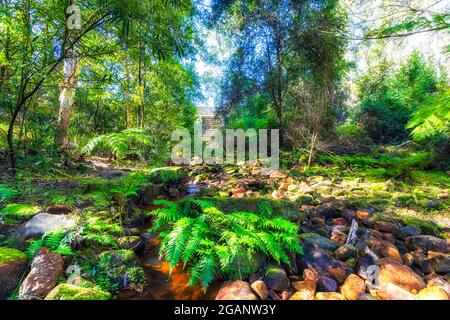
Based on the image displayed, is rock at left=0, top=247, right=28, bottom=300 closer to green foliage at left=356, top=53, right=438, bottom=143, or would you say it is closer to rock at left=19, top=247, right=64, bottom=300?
rock at left=19, top=247, right=64, bottom=300

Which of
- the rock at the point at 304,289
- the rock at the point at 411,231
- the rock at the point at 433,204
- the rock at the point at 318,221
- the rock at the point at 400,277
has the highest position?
the rock at the point at 433,204

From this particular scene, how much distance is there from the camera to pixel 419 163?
5508 mm

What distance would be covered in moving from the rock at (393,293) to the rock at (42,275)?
8.38 ft

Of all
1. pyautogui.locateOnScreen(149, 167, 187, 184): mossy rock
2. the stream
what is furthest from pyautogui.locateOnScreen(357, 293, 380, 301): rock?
pyautogui.locateOnScreen(149, 167, 187, 184): mossy rock

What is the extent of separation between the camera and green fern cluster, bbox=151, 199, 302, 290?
6.62ft

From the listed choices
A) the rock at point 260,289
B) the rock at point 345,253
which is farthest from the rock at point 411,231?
the rock at point 260,289

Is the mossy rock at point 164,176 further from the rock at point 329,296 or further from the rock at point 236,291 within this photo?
the rock at point 329,296

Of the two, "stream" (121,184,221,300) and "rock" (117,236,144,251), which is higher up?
"rock" (117,236,144,251)

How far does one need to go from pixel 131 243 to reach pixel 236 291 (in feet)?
4.23

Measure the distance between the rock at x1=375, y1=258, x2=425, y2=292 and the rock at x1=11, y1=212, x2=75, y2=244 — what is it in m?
2.88

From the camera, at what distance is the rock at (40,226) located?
2098 millimetres

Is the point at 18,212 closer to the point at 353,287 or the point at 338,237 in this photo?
the point at 353,287
